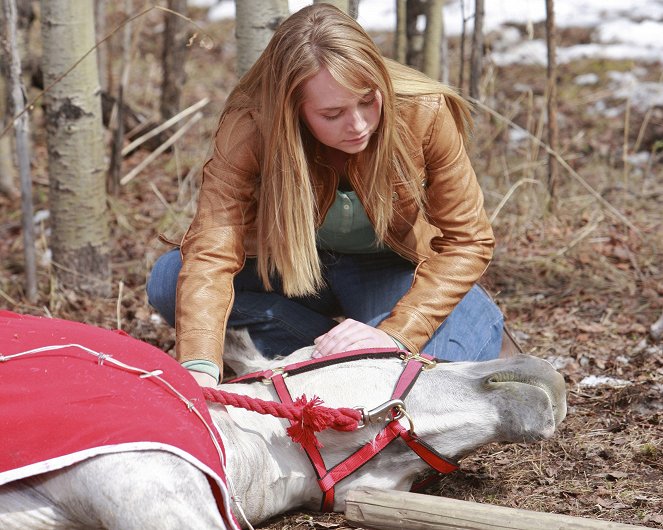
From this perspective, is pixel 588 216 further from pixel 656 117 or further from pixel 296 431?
pixel 296 431

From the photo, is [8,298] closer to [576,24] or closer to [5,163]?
[5,163]

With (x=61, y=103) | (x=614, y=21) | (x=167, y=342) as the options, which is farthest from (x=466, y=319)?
(x=614, y=21)

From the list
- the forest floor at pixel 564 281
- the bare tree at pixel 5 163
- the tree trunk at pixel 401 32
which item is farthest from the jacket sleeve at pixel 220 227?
the bare tree at pixel 5 163

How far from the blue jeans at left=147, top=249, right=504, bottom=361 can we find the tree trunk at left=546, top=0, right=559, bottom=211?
194 cm

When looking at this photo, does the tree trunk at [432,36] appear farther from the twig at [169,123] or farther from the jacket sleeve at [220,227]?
the jacket sleeve at [220,227]

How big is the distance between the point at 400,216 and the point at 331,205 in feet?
0.78

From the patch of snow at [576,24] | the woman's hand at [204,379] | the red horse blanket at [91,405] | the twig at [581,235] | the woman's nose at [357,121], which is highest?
the woman's nose at [357,121]

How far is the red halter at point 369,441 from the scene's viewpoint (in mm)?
2125

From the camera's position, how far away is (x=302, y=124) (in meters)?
2.63

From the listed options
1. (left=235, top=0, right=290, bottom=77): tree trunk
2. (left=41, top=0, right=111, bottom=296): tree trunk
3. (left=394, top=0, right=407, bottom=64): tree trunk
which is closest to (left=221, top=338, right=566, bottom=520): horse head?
(left=235, top=0, right=290, bottom=77): tree trunk

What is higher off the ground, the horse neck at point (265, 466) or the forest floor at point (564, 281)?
the horse neck at point (265, 466)

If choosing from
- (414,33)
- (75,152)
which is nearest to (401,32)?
(414,33)

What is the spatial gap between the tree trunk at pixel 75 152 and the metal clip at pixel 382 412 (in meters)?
2.37

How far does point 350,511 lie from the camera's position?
199 centimetres
